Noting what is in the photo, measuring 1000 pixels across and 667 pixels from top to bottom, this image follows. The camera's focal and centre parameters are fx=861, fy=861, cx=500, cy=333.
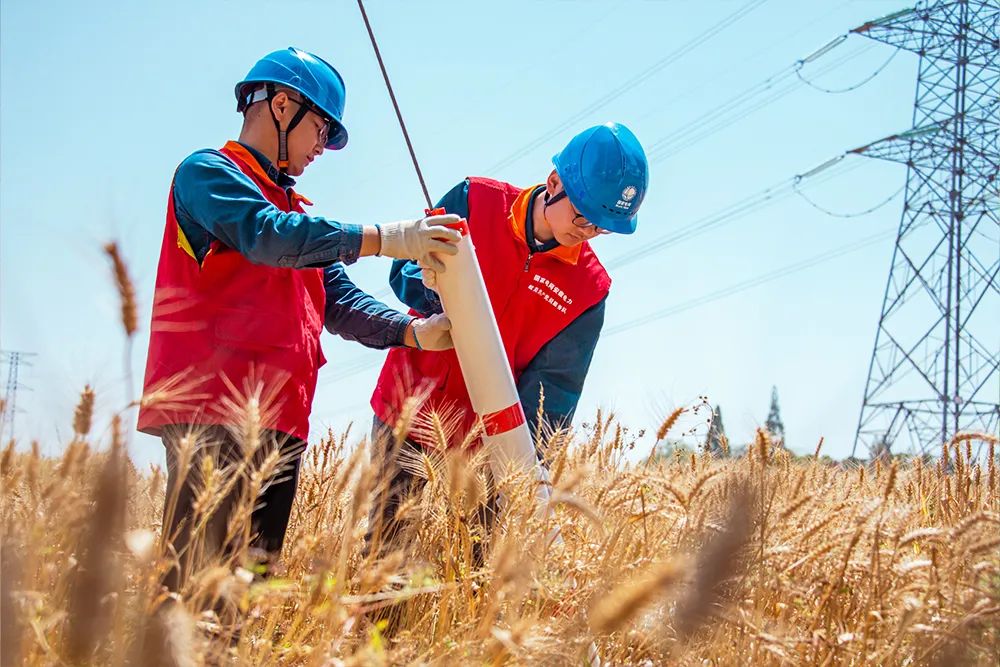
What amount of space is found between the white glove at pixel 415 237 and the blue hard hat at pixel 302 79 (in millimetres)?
507

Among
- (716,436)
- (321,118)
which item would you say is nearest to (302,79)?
(321,118)

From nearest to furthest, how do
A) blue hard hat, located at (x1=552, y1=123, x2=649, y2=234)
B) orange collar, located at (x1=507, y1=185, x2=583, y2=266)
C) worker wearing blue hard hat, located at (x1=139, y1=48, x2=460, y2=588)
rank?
1. worker wearing blue hard hat, located at (x1=139, y1=48, x2=460, y2=588)
2. blue hard hat, located at (x1=552, y1=123, x2=649, y2=234)
3. orange collar, located at (x1=507, y1=185, x2=583, y2=266)

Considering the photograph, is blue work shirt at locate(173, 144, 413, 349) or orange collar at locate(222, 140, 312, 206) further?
orange collar at locate(222, 140, 312, 206)

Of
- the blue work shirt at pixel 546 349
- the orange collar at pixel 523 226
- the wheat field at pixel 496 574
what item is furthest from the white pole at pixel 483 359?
the orange collar at pixel 523 226

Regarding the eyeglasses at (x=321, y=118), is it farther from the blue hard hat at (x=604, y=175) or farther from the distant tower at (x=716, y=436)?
the distant tower at (x=716, y=436)

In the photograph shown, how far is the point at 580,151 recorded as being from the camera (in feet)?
11.1

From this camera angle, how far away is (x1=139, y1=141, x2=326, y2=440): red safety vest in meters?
2.26

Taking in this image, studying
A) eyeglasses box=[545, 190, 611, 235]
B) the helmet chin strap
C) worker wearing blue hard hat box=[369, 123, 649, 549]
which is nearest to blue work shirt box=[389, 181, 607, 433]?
worker wearing blue hard hat box=[369, 123, 649, 549]

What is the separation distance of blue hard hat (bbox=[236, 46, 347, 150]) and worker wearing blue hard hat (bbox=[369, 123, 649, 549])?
74 centimetres

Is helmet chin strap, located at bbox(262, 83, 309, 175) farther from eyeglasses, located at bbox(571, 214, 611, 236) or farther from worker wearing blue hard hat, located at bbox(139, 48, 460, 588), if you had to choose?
eyeglasses, located at bbox(571, 214, 611, 236)

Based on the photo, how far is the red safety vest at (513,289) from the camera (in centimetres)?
342

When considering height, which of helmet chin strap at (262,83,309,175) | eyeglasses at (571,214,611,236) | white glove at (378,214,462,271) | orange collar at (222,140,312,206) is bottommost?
white glove at (378,214,462,271)

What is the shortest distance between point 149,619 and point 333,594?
0.31 m

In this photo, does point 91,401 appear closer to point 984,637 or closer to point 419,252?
point 419,252
